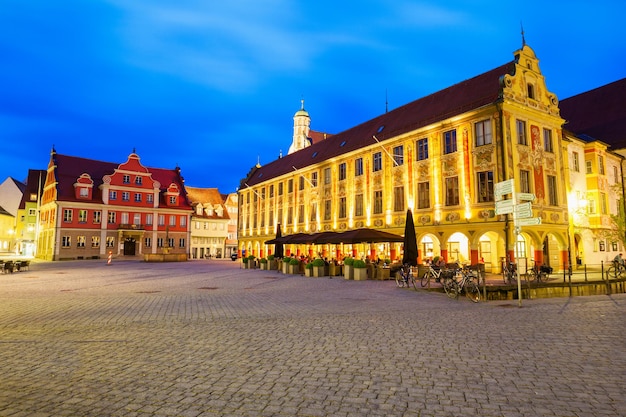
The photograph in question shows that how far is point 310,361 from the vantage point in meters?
6.19

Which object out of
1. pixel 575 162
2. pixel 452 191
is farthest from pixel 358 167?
pixel 575 162

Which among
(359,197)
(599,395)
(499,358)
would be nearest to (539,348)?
(499,358)

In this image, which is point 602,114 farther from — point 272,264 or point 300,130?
point 300,130

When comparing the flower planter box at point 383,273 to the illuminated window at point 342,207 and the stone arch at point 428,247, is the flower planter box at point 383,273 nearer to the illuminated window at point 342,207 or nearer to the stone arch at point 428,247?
the stone arch at point 428,247

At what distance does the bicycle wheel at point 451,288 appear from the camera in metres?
14.6

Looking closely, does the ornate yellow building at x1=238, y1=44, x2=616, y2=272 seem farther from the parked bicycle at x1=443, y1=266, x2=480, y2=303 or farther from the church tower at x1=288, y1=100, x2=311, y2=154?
the church tower at x1=288, y1=100, x2=311, y2=154

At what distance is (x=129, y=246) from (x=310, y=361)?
5757 cm

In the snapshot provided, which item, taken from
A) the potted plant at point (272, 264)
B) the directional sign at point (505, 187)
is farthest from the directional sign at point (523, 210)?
the potted plant at point (272, 264)

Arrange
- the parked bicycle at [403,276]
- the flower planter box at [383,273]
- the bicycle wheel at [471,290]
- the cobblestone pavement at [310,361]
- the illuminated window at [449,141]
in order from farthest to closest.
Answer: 1. the illuminated window at [449,141]
2. the flower planter box at [383,273]
3. the parked bicycle at [403,276]
4. the bicycle wheel at [471,290]
5. the cobblestone pavement at [310,361]

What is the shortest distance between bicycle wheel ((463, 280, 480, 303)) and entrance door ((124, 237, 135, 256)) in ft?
173

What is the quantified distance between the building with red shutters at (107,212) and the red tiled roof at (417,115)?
21148 mm

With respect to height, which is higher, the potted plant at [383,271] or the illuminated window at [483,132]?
the illuminated window at [483,132]

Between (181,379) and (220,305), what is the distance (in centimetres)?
734

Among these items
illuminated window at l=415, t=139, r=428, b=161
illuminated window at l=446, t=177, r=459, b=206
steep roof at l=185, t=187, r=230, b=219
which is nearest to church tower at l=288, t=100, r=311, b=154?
steep roof at l=185, t=187, r=230, b=219
